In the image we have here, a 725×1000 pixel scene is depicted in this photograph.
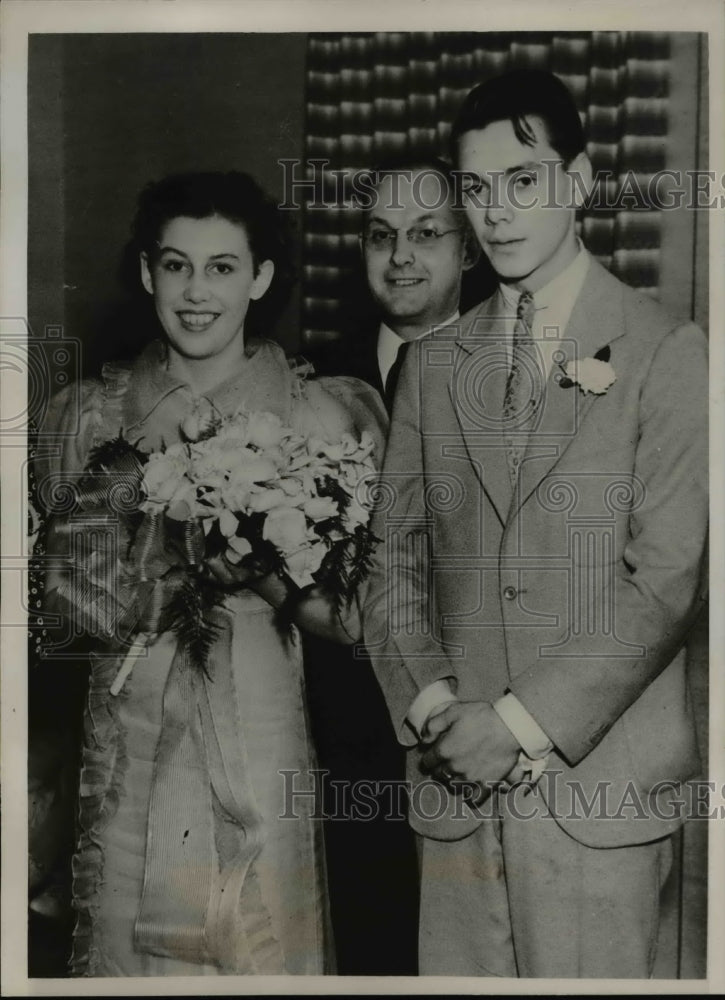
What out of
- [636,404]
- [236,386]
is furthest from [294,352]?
[636,404]

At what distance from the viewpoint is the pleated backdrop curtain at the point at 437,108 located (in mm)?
2113

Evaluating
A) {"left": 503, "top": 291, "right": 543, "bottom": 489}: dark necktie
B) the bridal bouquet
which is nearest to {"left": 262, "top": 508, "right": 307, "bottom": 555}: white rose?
the bridal bouquet

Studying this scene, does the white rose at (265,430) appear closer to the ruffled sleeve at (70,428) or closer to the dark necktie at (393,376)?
the dark necktie at (393,376)

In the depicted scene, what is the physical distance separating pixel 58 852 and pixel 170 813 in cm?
26

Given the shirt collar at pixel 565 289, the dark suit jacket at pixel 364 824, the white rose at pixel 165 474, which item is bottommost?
the dark suit jacket at pixel 364 824

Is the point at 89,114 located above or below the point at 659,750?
above

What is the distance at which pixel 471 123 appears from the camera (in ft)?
6.88

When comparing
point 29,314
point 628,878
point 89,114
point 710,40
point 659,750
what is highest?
point 710,40

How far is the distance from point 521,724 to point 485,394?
667mm

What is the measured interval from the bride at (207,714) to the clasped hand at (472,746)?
254 mm

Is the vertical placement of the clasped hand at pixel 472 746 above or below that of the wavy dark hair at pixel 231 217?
below

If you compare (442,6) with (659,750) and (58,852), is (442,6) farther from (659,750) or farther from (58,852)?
(58,852)

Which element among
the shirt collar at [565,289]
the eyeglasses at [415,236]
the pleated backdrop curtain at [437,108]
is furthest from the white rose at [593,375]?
the eyeglasses at [415,236]

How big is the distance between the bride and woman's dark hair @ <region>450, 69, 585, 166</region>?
Result: 0.46 m
